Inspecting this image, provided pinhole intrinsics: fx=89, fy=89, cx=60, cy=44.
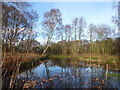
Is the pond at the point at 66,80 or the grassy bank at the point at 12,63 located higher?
the grassy bank at the point at 12,63

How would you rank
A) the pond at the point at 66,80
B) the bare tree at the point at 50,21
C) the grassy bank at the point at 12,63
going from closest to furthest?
1. the grassy bank at the point at 12,63
2. the pond at the point at 66,80
3. the bare tree at the point at 50,21

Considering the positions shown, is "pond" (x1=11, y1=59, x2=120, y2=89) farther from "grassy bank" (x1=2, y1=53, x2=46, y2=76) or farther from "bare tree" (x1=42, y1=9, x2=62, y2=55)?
"bare tree" (x1=42, y1=9, x2=62, y2=55)

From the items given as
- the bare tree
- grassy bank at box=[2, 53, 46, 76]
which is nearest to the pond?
grassy bank at box=[2, 53, 46, 76]

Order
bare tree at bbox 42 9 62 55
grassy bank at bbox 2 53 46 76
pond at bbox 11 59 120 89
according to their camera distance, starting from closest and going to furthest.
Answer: grassy bank at bbox 2 53 46 76, pond at bbox 11 59 120 89, bare tree at bbox 42 9 62 55

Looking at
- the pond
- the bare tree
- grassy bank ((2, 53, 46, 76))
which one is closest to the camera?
grassy bank ((2, 53, 46, 76))

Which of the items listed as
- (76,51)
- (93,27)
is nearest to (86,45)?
(76,51)

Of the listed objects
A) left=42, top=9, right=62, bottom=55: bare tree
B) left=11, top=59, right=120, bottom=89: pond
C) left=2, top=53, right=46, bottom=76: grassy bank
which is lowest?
left=11, top=59, right=120, bottom=89: pond

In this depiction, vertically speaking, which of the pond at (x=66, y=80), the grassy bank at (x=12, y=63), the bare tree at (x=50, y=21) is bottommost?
the pond at (x=66, y=80)

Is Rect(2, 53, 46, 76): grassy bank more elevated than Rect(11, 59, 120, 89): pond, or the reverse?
Rect(2, 53, 46, 76): grassy bank

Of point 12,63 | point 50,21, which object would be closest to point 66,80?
point 12,63

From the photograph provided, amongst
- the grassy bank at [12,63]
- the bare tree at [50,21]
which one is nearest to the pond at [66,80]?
the grassy bank at [12,63]

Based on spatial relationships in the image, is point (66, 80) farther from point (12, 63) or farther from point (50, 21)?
point (50, 21)

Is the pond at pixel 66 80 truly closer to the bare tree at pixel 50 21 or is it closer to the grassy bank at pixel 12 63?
the grassy bank at pixel 12 63

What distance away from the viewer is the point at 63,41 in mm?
32938
